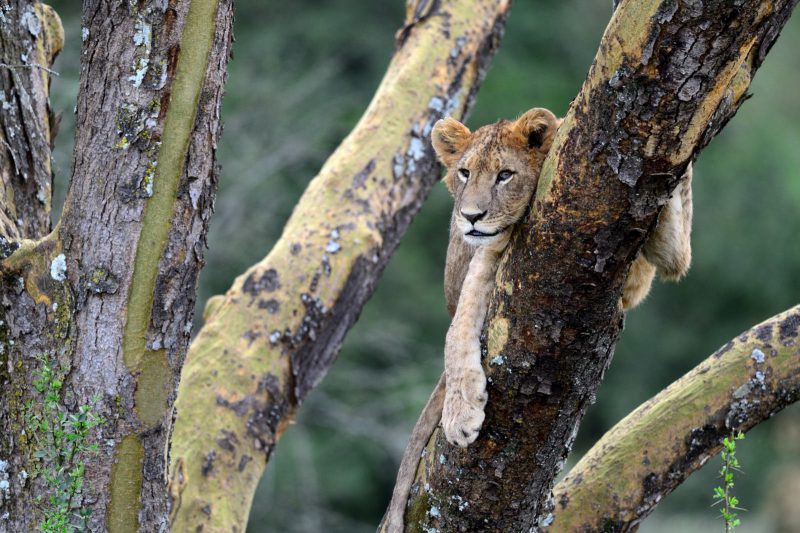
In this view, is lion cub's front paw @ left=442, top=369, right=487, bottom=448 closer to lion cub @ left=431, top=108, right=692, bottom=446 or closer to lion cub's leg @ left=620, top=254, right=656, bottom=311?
lion cub @ left=431, top=108, right=692, bottom=446

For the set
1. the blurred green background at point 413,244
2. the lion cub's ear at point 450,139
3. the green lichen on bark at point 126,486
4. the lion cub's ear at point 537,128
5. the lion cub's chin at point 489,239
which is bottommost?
the green lichen on bark at point 126,486

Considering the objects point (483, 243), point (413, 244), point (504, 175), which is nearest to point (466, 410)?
point (483, 243)

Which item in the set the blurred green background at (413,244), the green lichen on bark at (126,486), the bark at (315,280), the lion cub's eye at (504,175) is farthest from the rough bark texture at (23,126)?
the blurred green background at (413,244)

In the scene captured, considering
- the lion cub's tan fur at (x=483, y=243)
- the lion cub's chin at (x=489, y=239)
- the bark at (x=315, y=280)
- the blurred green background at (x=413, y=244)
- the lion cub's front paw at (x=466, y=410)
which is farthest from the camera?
the blurred green background at (x=413, y=244)

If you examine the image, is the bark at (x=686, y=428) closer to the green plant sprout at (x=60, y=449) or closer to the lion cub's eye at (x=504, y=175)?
the lion cub's eye at (x=504, y=175)

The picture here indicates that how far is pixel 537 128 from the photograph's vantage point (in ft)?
12.0

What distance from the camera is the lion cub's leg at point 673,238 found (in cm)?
360

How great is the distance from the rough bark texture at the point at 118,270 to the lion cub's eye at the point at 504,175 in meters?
0.96

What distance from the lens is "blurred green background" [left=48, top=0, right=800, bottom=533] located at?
13438 mm

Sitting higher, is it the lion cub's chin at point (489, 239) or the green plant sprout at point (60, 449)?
the lion cub's chin at point (489, 239)

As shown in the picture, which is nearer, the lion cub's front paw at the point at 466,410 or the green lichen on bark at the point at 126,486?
the lion cub's front paw at the point at 466,410

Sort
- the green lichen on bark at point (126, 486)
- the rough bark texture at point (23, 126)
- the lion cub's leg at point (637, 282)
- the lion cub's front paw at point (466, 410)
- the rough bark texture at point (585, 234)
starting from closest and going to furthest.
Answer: the rough bark texture at point (585, 234) < the lion cub's front paw at point (466, 410) < the green lichen on bark at point (126, 486) < the lion cub's leg at point (637, 282) < the rough bark texture at point (23, 126)

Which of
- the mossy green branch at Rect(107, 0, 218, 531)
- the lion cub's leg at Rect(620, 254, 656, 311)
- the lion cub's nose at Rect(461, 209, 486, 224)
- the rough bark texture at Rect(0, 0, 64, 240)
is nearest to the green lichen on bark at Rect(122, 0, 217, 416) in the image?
the mossy green branch at Rect(107, 0, 218, 531)

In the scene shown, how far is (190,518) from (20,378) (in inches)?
49.2
